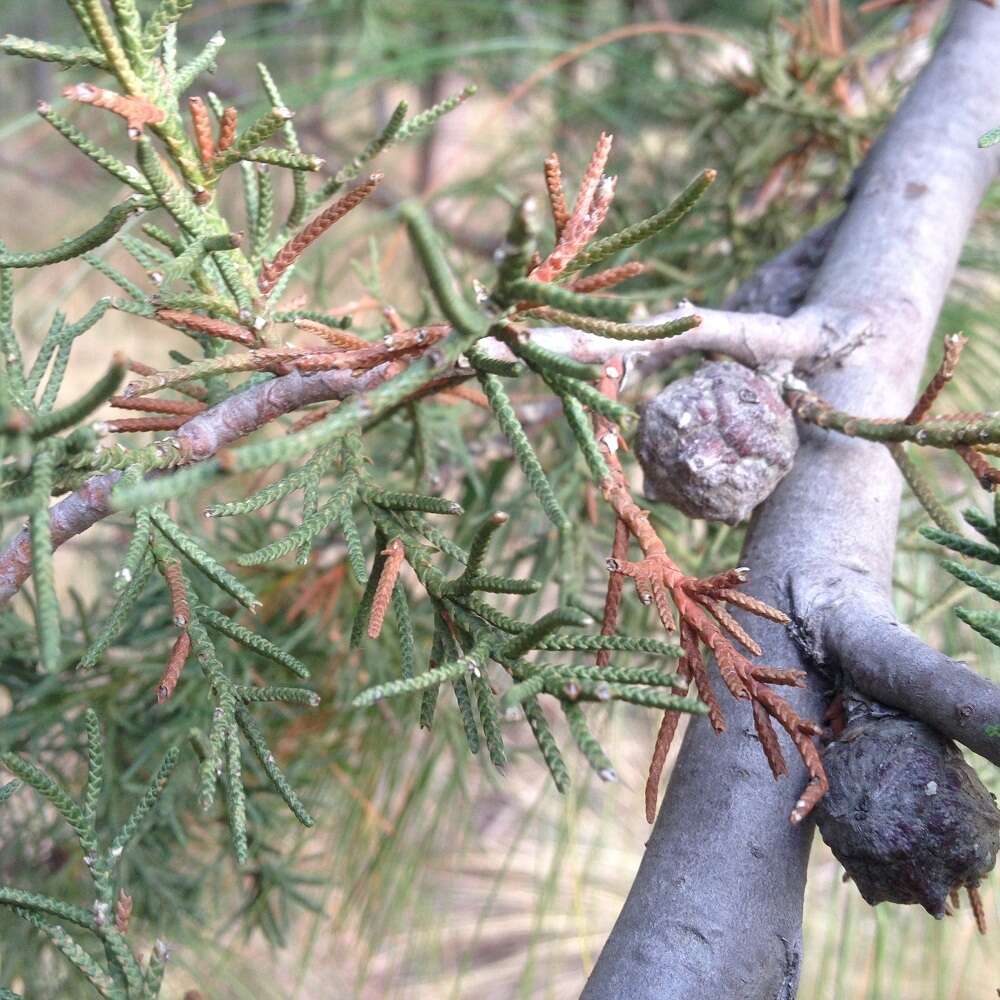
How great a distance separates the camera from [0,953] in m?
0.90

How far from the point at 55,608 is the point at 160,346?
223 centimetres

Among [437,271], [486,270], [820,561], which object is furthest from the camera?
Answer: [486,270]

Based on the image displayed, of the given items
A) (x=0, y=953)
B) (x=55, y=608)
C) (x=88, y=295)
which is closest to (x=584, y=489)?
(x=55, y=608)

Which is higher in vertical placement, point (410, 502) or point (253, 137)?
point (253, 137)

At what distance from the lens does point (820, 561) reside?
0.54 meters

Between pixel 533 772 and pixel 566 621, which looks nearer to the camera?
pixel 566 621

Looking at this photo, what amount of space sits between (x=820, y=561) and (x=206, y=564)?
351 mm

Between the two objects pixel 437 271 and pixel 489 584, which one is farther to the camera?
pixel 489 584

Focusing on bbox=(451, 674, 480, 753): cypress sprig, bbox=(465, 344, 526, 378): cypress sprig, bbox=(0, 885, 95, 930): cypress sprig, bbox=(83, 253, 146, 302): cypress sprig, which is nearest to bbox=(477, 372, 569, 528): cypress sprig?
bbox=(465, 344, 526, 378): cypress sprig

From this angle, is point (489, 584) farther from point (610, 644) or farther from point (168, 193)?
point (168, 193)

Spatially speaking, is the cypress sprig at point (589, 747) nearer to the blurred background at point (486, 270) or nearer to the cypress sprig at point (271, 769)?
the cypress sprig at point (271, 769)

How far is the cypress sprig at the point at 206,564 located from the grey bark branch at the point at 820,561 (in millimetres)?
257

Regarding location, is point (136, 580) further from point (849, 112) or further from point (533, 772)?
point (533, 772)

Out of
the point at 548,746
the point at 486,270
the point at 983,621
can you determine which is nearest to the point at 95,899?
the point at 548,746
